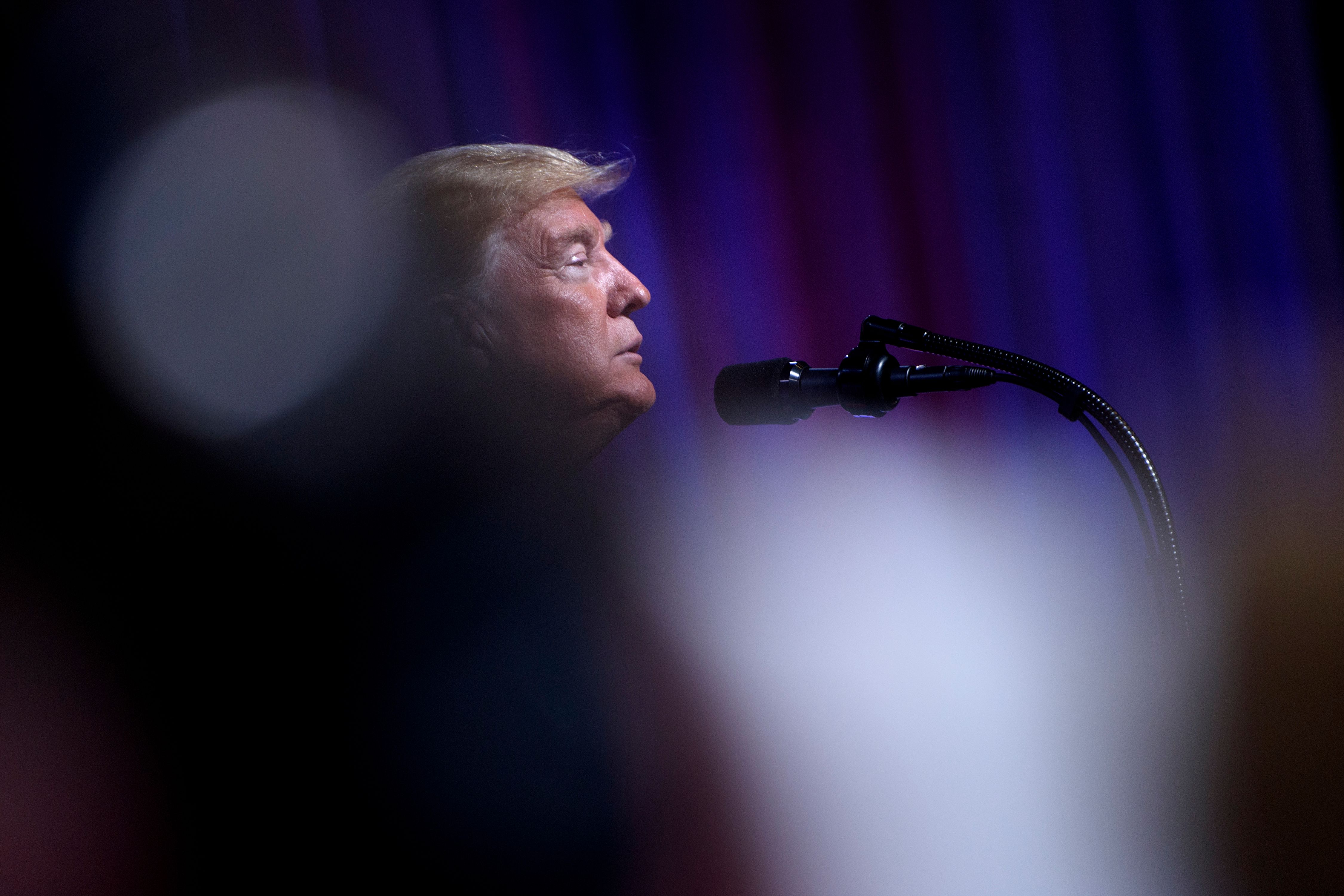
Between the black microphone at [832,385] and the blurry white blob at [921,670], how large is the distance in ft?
2.32

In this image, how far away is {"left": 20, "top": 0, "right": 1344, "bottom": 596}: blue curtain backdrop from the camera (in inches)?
69.5

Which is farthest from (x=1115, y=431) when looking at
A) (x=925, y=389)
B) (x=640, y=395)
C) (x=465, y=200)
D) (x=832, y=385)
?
(x=465, y=200)

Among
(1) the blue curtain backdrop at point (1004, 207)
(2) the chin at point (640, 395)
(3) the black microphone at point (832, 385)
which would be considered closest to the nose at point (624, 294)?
(2) the chin at point (640, 395)

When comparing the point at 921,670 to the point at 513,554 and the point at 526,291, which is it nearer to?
the point at 513,554

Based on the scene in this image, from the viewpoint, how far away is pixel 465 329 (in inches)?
49.8

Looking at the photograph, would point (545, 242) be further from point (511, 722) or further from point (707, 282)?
point (511, 722)

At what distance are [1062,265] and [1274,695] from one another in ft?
3.40

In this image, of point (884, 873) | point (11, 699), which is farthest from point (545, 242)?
point (884, 873)

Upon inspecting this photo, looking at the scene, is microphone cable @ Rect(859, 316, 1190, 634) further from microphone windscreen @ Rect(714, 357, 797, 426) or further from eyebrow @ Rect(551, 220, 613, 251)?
eyebrow @ Rect(551, 220, 613, 251)

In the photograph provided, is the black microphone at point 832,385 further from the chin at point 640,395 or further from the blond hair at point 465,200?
the blond hair at point 465,200

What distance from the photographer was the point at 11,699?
117cm

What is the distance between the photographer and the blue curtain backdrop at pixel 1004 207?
176cm

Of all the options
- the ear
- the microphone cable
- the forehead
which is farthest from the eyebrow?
the microphone cable

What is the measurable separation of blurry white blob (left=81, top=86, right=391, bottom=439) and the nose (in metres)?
0.38
